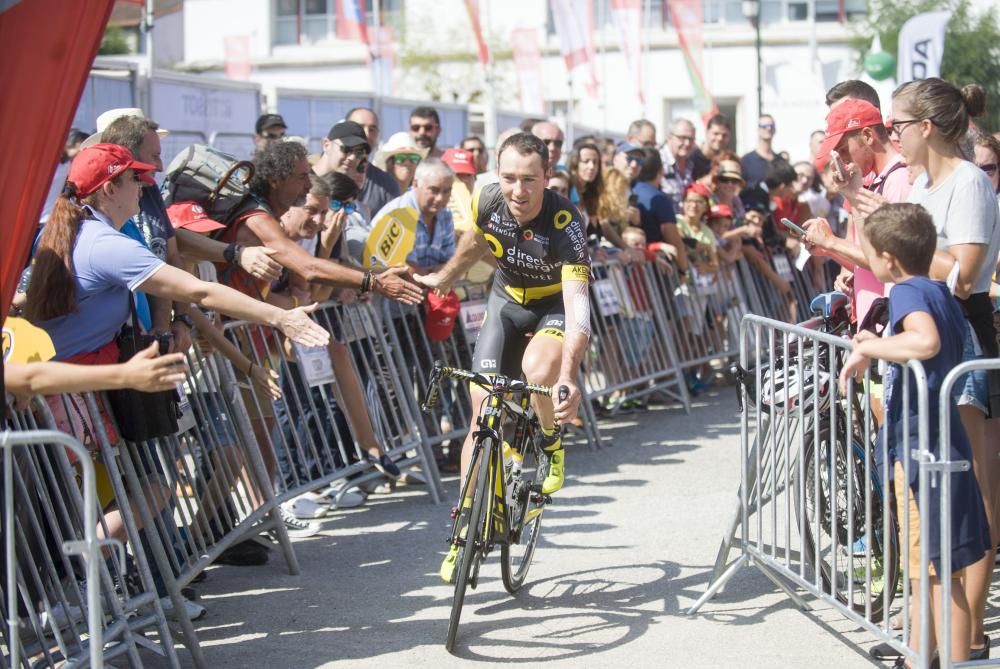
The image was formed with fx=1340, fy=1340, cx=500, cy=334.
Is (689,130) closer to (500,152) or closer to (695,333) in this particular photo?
(695,333)

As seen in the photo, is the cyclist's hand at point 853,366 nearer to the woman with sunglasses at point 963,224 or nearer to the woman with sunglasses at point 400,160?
the woman with sunglasses at point 963,224

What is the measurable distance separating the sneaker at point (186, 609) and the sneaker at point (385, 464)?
83.8 inches

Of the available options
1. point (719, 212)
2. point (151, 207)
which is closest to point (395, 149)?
point (719, 212)

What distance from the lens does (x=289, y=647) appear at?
18.5 ft

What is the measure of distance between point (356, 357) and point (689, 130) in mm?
6443

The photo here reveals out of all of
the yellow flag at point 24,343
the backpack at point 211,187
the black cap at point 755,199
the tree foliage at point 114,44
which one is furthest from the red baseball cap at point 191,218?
the tree foliage at point 114,44

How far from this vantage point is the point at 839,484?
18.4ft

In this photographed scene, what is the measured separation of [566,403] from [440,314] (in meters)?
3.33

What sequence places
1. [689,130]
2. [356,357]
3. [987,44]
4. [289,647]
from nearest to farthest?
[289,647]
[356,357]
[689,130]
[987,44]

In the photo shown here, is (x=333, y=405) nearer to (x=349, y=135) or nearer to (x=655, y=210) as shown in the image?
(x=349, y=135)

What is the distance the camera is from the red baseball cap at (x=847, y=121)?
5.80m

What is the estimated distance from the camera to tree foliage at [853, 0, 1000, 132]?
137 ft

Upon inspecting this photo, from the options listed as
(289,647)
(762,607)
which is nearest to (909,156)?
(762,607)

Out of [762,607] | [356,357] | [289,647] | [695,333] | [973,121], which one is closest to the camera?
[289,647]
